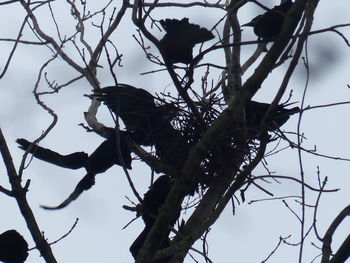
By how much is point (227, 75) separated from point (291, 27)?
2199 millimetres

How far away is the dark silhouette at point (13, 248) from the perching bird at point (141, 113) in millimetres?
1252

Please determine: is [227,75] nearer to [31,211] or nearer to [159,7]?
[159,7]

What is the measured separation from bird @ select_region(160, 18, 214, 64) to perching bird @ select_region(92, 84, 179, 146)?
590 mm

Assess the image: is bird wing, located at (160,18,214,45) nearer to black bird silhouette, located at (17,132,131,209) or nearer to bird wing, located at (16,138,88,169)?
black bird silhouette, located at (17,132,131,209)

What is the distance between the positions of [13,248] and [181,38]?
1301 millimetres

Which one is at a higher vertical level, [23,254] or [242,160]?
[242,160]

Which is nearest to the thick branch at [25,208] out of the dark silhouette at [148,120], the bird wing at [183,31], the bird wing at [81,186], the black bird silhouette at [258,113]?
the bird wing at [81,186]

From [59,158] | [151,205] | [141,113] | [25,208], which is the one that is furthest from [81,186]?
[25,208]

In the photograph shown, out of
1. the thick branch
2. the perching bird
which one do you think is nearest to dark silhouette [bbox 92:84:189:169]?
the perching bird

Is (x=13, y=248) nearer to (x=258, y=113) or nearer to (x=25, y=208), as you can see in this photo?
(x=25, y=208)

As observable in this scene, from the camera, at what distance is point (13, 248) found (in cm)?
342

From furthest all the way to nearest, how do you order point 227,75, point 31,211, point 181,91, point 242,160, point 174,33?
point 227,75 < point 242,160 < point 174,33 < point 181,91 < point 31,211

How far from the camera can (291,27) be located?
273 centimetres

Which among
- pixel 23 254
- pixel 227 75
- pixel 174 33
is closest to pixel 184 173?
pixel 23 254
